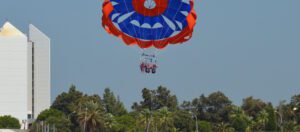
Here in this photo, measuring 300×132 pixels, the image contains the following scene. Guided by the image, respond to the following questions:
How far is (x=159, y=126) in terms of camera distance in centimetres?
16112

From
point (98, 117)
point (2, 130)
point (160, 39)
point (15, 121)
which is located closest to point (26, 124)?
point (15, 121)

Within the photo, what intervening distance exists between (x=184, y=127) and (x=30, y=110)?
43.0 meters

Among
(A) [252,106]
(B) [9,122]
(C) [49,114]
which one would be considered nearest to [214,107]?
(A) [252,106]

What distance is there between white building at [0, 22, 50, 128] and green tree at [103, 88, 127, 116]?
1670 cm

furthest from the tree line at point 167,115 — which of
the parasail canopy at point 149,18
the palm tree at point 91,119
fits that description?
the parasail canopy at point 149,18

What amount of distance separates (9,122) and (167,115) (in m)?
34.9

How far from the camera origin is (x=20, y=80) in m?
195

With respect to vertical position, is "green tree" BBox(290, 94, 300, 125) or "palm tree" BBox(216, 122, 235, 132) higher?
"green tree" BBox(290, 94, 300, 125)

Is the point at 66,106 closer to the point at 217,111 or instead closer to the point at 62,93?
the point at 62,93

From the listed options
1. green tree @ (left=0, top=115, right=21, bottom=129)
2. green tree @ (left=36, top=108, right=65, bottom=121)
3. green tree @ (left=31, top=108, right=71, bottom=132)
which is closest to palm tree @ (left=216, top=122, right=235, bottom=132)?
green tree @ (left=31, top=108, right=71, bottom=132)

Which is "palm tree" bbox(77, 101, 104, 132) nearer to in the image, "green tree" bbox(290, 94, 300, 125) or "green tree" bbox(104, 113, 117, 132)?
"green tree" bbox(104, 113, 117, 132)

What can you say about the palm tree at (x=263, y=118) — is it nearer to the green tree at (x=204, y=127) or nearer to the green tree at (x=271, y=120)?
the green tree at (x=271, y=120)

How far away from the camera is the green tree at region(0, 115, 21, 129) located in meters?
182

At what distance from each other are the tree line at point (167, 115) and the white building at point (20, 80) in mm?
14236
